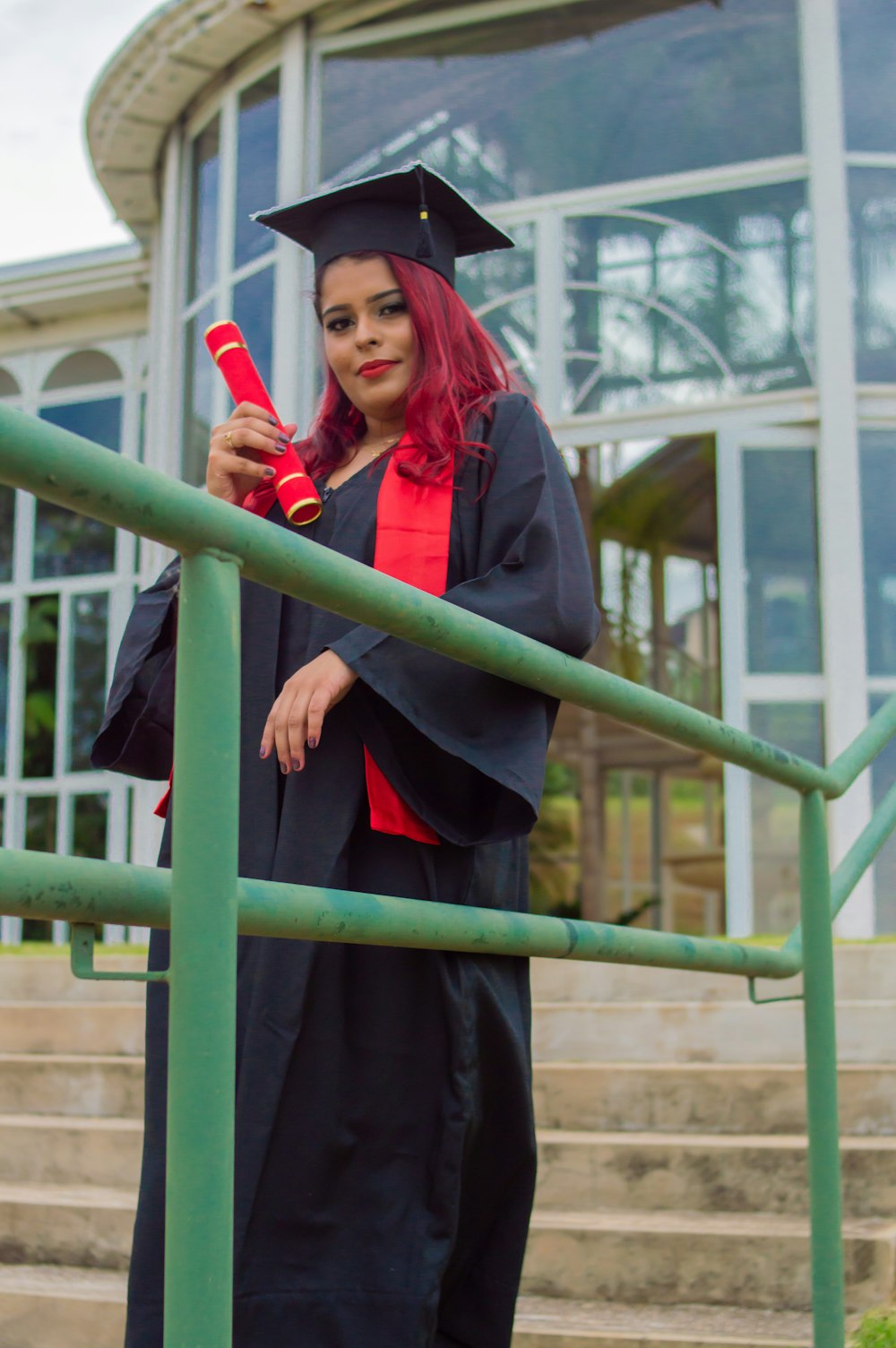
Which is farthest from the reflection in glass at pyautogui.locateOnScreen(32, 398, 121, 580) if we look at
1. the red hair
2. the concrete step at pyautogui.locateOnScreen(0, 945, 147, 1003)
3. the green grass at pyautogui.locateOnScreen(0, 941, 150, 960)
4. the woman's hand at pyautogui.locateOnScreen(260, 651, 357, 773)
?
the woman's hand at pyautogui.locateOnScreen(260, 651, 357, 773)

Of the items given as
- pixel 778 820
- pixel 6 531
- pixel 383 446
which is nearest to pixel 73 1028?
pixel 383 446

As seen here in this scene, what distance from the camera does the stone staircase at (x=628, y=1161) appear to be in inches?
110

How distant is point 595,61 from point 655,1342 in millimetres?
5960

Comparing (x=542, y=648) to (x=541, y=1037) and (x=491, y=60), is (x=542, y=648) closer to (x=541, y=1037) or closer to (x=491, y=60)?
(x=541, y=1037)

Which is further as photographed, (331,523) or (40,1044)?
(40,1044)


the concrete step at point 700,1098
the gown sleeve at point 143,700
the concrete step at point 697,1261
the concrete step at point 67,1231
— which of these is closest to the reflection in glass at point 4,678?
the concrete step at point 67,1231

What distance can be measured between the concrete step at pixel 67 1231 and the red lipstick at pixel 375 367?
189 centimetres

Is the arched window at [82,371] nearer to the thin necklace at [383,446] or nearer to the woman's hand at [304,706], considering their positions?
the thin necklace at [383,446]

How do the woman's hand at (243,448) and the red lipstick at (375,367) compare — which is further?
the red lipstick at (375,367)

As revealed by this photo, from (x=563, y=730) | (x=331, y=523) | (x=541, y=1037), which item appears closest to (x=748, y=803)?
(x=541, y=1037)

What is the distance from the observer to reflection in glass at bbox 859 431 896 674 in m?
6.21

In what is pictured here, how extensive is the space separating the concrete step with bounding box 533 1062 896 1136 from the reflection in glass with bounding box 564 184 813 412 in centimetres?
382

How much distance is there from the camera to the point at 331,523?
1.97 m

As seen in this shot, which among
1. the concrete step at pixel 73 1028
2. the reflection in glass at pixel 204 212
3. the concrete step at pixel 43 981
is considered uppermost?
the reflection in glass at pixel 204 212
